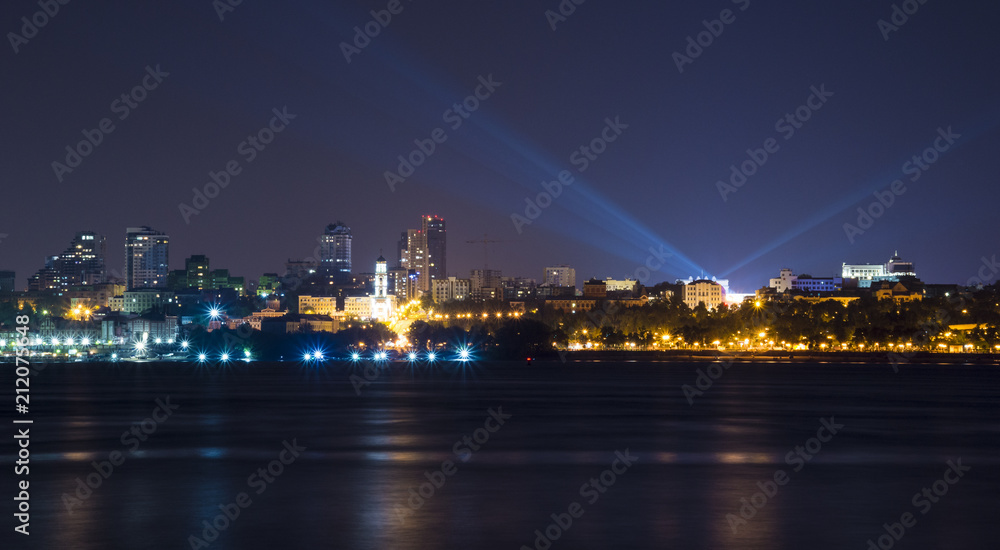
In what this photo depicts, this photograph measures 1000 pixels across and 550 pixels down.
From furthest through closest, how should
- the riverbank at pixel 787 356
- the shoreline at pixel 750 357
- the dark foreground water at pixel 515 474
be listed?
the shoreline at pixel 750 357
the riverbank at pixel 787 356
the dark foreground water at pixel 515 474

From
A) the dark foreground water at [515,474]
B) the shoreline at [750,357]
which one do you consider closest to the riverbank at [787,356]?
the shoreline at [750,357]

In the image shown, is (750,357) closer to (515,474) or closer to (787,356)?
(787,356)

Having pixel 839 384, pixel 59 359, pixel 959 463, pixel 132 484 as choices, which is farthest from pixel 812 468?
pixel 59 359

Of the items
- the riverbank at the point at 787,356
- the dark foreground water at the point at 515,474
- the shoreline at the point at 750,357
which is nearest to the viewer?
the dark foreground water at the point at 515,474

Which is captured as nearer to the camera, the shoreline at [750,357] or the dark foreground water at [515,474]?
the dark foreground water at [515,474]

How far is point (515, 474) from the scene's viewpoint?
3541 centimetres

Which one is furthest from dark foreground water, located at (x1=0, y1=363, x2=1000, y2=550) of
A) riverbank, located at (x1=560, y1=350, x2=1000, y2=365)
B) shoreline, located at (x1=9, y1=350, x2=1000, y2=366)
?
shoreline, located at (x1=9, y1=350, x2=1000, y2=366)

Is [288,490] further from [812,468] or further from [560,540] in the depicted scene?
[812,468]

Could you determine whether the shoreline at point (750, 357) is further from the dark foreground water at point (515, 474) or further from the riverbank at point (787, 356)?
the dark foreground water at point (515, 474)

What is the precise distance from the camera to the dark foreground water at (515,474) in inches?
1021

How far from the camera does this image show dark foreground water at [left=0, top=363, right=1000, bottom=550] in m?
25.9

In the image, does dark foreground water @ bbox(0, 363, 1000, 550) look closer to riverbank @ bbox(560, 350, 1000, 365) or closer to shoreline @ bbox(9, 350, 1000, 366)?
riverbank @ bbox(560, 350, 1000, 365)

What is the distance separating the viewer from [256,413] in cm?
6241

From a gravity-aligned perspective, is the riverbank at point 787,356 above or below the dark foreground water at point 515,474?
above
